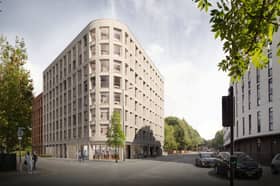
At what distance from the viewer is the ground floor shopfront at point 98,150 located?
5784 centimetres

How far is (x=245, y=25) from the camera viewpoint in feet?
20.0

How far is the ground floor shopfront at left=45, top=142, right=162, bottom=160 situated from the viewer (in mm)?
57844

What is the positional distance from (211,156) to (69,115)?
43892mm

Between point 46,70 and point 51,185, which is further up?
point 46,70

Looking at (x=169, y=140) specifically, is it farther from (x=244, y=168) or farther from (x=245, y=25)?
(x=245, y=25)

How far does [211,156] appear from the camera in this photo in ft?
105

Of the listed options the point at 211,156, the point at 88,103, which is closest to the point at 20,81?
the point at 211,156

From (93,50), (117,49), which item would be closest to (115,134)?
(117,49)

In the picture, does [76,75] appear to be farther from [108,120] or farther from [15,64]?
[15,64]

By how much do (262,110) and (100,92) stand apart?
1089 inches

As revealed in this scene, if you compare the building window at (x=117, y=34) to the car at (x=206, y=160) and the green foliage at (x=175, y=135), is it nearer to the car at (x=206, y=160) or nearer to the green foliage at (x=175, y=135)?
the car at (x=206, y=160)

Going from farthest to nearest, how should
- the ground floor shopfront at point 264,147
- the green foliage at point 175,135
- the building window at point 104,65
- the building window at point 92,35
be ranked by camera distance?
1. the green foliage at point 175,135
2. the building window at point 92,35
3. the building window at point 104,65
4. the ground floor shopfront at point 264,147

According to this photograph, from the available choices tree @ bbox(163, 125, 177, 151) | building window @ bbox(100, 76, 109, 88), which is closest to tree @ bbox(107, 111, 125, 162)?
building window @ bbox(100, 76, 109, 88)

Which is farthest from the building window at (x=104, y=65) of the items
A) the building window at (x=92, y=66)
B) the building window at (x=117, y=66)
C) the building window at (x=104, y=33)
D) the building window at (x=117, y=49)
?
the building window at (x=104, y=33)
